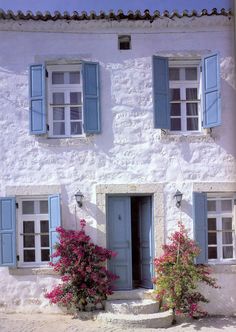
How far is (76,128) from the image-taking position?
9617mm

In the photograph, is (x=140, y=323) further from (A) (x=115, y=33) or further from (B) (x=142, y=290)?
(A) (x=115, y=33)

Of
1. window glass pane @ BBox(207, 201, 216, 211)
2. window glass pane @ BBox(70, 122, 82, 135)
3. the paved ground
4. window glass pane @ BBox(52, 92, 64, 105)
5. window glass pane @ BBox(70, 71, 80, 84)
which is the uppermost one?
window glass pane @ BBox(70, 71, 80, 84)

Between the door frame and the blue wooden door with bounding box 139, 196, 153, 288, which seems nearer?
the door frame

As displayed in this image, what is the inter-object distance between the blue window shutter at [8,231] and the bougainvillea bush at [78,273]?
33.1 inches

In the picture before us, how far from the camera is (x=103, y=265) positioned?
9156mm

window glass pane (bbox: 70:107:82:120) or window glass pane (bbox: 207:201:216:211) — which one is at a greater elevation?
window glass pane (bbox: 70:107:82:120)

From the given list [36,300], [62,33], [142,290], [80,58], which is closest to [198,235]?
[142,290]

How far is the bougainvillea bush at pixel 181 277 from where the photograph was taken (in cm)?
854

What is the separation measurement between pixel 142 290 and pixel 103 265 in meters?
0.97

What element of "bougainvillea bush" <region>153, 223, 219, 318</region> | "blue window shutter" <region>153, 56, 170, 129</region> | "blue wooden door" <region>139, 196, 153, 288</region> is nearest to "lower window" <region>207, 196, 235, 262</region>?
"bougainvillea bush" <region>153, 223, 219, 318</region>

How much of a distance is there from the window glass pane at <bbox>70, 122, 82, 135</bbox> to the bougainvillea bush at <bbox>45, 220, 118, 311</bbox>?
201 centimetres

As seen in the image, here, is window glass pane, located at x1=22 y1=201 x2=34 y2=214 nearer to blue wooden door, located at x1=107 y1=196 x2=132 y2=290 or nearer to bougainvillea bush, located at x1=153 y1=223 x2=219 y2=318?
blue wooden door, located at x1=107 y1=196 x2=132 y2=290

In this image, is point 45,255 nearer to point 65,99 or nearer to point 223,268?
point 65,99

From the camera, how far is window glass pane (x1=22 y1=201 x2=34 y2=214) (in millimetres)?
9477
